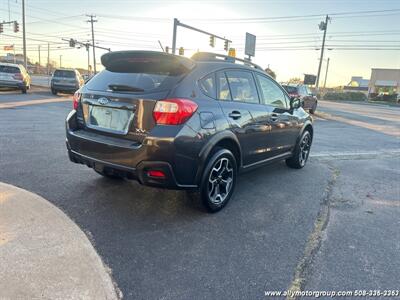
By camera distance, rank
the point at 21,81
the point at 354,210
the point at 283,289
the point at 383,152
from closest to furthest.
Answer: the point at 283,289, the point at 354,210, the point at 383,152, the point at 21,81

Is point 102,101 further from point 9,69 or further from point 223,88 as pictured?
point 9,69

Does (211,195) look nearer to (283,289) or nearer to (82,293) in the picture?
(283,289)

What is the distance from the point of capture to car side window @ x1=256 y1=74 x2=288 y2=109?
15.9ft

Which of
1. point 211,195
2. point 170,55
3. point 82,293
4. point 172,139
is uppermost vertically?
point 170,55

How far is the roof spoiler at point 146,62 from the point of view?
3.56m

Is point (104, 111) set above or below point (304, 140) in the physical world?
above

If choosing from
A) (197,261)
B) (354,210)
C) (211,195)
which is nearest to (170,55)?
(211,195)

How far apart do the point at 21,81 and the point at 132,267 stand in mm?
19640

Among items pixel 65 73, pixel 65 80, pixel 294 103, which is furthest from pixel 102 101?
pixel 65 73

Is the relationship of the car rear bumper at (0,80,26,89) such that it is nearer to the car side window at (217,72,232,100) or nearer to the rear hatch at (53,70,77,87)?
the rear hatch at (53,70,77,87)

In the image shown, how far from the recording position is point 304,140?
630 cm

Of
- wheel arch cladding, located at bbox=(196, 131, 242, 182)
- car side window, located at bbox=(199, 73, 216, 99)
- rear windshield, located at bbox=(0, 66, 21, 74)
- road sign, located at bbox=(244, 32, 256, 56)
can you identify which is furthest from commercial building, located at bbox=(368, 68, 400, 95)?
car side window, located at bbox=(199, 73, 216, 99)

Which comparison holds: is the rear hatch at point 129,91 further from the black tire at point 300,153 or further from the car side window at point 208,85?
the black tire at point 300,153

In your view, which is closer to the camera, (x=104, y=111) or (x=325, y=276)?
(x=325, y=276)
